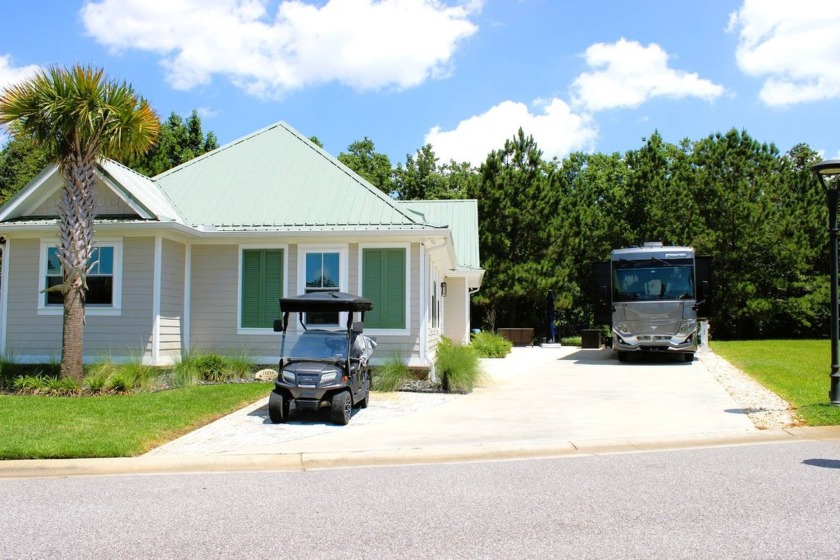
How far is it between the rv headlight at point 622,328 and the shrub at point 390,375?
8489mm

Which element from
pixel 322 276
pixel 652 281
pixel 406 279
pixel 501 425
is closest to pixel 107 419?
pixel 501 425

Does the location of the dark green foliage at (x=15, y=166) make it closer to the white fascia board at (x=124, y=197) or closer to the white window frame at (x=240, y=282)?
the white fascia board at (x=124, y=197)

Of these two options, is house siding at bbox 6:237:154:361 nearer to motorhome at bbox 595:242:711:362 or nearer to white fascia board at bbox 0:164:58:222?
white fascia board at bbox 0:164:58:222

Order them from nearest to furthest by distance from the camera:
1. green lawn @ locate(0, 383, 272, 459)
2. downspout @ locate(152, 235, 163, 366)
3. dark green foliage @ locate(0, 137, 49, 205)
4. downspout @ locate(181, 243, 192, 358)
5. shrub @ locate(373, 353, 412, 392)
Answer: green lawn @ locate(0, 383, 272, 459)
shrub @ locate(373, 353, 412, 392)
downspout @ locate(152, 235, 163, 366)
downspout @ locate(181, 243, 192, 358)
dark green foliage @ locate(0, 137, 49, 205)

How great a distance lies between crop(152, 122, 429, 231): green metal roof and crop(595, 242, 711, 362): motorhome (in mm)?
7994

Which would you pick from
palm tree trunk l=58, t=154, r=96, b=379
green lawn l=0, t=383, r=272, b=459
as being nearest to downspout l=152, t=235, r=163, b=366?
palm tree trunk l=58, t=154, r=96, b=379

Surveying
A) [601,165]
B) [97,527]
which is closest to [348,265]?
[97,527]

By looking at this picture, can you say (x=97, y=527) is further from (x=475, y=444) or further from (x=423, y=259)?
→ (x=423, y=259)

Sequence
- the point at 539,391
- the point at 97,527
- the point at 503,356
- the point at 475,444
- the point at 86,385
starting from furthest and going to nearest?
the point at 503,356
the point at 539,391
the point at 86,385
the point at 475,444
the point at 97,527

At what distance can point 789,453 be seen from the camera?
26.7ft

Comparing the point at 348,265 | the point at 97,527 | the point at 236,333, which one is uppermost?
the point at 348,265

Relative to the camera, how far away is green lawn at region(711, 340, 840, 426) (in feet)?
34.1

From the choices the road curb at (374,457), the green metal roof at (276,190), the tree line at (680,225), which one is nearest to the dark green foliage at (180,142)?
the tree line at (680,225)

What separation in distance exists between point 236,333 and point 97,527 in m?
10.7
